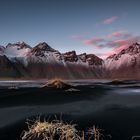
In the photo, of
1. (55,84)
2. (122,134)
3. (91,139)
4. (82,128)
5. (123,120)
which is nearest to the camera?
(91,139)

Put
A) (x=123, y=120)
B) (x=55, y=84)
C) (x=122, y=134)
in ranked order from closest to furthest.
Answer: (x=122, y=134) → (x=123, y=120) → (x=55, y=84)

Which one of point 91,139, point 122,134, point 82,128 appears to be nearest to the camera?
point 91,139

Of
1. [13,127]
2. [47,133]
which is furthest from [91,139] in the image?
[13,127]

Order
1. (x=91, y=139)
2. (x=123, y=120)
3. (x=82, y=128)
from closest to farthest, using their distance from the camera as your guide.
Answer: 1. (x=91, y=139)
2. (x=82, y=128)
3. (x=123, y=120)

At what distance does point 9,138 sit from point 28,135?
0.98m

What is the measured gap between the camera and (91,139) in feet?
41.1

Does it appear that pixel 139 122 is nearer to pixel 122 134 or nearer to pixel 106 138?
pixel 122 134

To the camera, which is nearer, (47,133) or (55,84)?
(47,133)

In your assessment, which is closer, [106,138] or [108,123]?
[106,138]

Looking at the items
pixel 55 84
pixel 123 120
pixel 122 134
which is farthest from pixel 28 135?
pixel 55 84

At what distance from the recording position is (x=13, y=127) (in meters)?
15.8

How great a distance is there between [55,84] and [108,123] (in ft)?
163

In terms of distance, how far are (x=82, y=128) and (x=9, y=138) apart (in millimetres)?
4261

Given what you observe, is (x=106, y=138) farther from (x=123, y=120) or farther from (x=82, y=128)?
(x=123, y=120)
